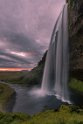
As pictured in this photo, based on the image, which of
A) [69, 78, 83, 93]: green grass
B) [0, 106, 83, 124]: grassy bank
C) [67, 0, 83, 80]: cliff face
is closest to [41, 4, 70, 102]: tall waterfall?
[69, 78, 83, 93]: green grass

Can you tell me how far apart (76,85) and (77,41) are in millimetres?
15671

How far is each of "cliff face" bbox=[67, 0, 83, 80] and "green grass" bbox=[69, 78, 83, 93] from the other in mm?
1776

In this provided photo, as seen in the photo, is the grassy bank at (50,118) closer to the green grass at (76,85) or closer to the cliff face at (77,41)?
the green grass at (76,85)

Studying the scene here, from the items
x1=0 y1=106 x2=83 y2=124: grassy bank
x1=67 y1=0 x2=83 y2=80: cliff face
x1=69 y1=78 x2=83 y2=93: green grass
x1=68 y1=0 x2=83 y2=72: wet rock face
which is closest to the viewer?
x1=0 y1=106 x2=83 y2=124: grassy bank

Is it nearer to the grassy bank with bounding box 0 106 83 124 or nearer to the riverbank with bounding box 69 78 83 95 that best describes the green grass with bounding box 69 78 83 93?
the riverbank with bounding box 69 78 83 95

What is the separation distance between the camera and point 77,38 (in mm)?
77500

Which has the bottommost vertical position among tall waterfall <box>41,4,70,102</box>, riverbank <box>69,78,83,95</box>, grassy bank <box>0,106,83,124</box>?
grassy bank <box>0,106,83,124</box>

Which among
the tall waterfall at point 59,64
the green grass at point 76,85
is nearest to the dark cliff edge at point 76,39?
the green grass at point 76,85

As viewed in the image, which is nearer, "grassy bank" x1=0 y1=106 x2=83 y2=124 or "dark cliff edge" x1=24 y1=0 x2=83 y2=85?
"grassy bank" x1=0 y1=106 x2=83 y2=124

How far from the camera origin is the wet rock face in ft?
246

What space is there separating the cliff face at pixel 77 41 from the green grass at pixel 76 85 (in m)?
1.78

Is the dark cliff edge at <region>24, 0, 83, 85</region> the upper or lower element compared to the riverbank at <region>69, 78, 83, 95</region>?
upper

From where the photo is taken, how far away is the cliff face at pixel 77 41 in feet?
244

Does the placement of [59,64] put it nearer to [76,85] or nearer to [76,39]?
[76,85]
